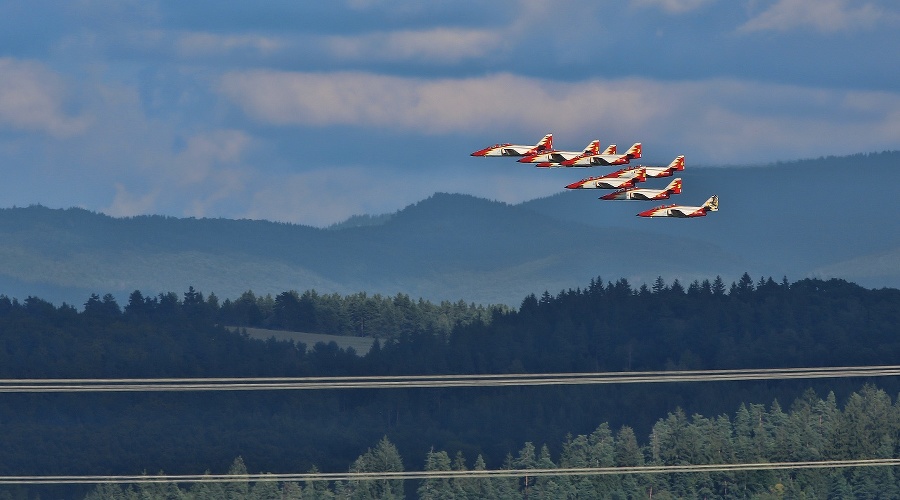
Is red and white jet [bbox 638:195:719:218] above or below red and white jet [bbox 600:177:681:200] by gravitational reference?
below

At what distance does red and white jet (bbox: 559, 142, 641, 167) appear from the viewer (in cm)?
13550

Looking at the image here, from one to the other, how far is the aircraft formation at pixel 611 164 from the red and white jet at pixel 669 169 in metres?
0.10

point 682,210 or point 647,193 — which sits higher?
point 647,193

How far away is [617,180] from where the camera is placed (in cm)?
13762

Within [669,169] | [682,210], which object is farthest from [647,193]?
[669,169]

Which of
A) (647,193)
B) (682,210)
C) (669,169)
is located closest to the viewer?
(669,169)

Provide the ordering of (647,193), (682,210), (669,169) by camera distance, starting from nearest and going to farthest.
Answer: (669,169), (682,210), (647,193)

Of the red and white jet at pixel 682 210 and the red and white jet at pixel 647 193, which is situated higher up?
the red and white jet at pixel 647 193

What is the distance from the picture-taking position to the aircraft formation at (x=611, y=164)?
13518cm

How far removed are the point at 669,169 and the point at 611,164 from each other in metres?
7.16

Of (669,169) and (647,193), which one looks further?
(647,193)

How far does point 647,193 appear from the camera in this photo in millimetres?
140875

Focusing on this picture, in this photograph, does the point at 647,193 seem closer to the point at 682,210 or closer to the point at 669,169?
the point at 682,210

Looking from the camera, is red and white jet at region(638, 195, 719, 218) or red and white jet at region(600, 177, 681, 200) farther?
red and white jet at region(638, 195, 719, 218)
